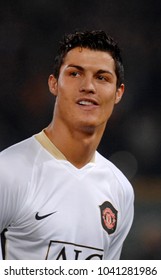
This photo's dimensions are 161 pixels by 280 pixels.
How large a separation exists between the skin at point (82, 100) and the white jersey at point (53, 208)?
11 cm

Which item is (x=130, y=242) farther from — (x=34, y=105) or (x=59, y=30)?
(x=59, y=30)

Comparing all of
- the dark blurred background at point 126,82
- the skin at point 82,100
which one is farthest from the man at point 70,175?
the dark blurred background at point 126,82

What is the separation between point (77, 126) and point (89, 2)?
2912 mm

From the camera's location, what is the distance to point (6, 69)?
459 centimetres

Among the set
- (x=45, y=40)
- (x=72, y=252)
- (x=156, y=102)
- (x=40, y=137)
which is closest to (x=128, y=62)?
(x=156, y=102)

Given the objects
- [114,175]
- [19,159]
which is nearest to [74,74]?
[19,159]

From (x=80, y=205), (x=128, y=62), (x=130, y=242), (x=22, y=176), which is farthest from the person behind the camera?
(x=128, y=62)

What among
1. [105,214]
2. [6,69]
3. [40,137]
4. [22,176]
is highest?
[6,69]

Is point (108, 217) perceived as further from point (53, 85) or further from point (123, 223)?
point (53, 85)

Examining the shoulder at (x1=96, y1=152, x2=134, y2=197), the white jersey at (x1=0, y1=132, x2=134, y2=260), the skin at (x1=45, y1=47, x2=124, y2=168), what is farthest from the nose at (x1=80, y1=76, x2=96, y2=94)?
the shoulder at (x1=96, y1=152, x2=134, y2=197)

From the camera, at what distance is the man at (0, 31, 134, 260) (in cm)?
210

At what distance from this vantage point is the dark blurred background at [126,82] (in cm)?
452

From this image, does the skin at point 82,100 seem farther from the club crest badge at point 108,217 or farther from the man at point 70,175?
the club crest badge at point 108,217

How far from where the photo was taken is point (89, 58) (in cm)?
222
